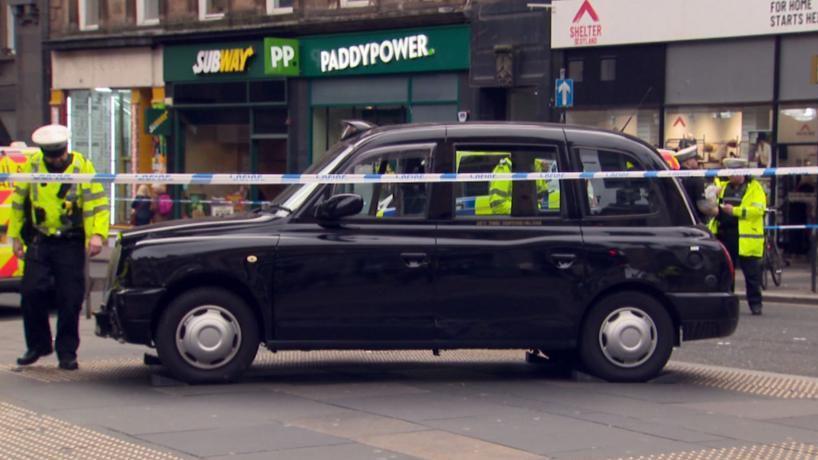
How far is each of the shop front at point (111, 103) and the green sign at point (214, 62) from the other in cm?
61

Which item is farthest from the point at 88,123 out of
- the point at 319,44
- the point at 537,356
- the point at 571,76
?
the point at 537,356

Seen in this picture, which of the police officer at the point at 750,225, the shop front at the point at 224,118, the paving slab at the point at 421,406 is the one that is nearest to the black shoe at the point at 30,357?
the paving slab at the point at 421,406

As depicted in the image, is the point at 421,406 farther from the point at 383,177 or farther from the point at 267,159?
the point at 267,159

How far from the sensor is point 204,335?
894 centimetres

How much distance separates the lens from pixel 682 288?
9.37 meters

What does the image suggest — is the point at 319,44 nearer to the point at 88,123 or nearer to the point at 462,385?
the point at 88,123

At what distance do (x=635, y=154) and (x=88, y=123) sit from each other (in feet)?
92.0

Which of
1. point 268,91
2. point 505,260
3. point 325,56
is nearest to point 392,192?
point 505,260

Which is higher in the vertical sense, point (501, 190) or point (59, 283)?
point (501, 190)

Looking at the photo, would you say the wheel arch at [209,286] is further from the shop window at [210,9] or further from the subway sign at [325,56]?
the shop window at [210,9]

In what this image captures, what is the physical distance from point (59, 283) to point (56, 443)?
2.57 meters

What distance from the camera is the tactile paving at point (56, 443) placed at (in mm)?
6920

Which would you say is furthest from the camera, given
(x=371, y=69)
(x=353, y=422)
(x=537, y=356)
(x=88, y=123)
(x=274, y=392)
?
(x=88, y=123)

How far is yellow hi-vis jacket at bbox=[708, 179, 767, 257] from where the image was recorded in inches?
610
